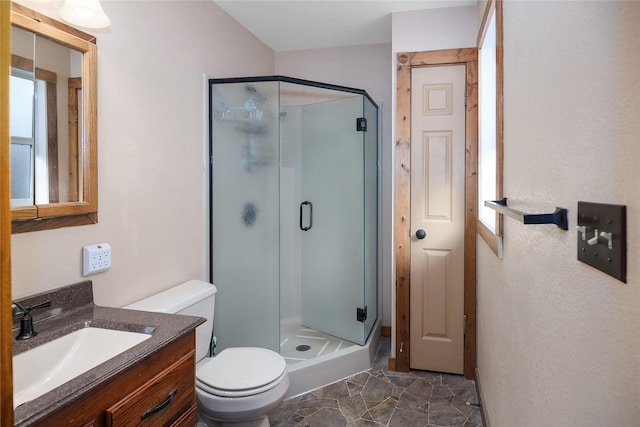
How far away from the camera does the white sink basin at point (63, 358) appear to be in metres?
1.11

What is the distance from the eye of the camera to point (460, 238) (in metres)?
2.67

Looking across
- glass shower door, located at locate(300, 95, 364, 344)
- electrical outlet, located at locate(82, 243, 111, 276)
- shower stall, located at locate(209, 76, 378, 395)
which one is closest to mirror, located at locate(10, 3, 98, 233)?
electrical outlet, located at locate(82, 243, 111, 276)

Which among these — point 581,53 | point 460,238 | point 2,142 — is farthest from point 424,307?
point 2,142

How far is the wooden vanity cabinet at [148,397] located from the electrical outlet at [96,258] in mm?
583

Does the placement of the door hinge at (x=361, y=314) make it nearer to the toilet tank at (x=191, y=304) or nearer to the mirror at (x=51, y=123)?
the toilet tank at (x=191, y=304)

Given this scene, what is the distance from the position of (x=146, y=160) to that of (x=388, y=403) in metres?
1.95

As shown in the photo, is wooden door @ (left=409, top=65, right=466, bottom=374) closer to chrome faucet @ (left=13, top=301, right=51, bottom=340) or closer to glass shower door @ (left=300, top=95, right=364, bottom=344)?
glass shower door @ (left=300, top=95, right=364, bottom=344)

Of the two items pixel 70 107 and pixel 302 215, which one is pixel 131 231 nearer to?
pixel 70 107

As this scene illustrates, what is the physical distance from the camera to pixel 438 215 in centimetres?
271

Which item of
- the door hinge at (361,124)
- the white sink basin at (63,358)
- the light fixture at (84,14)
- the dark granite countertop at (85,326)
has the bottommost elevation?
the white sink basin at (63,358)

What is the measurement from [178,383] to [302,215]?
2.06m

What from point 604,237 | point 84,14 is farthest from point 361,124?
point 604,237

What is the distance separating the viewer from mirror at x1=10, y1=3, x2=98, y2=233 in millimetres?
1323

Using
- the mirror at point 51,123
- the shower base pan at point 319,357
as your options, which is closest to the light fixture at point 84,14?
the mirror at point 51,123
